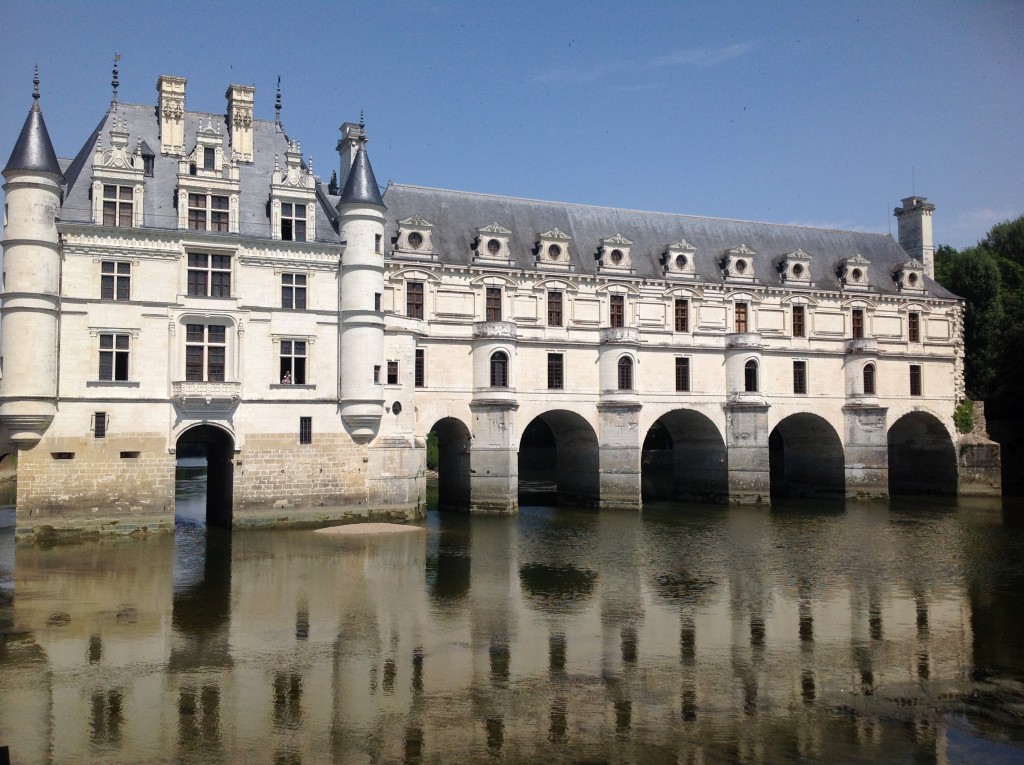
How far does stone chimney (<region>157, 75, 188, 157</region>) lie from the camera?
106 ft

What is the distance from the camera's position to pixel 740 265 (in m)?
43.2

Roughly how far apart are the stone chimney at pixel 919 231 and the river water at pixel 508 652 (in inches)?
986

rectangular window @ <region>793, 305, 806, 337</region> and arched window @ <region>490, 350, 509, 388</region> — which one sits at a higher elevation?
rectangular window @ <region>793, 305, 806, 337</region>

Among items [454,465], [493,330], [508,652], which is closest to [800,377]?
[493,330]

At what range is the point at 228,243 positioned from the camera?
3139cm

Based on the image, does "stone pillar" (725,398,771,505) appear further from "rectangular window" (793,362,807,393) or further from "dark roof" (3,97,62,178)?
"dark roof" (3,97,62,178)

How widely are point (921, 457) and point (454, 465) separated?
2661 centimetres

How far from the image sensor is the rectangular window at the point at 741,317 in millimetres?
42938

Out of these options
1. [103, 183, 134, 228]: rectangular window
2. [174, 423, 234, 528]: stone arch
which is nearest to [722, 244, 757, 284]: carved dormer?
[174, 423, 234, 528]: stone arch

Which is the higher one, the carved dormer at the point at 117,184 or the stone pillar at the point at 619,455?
the carved dormer at the point at 117,184

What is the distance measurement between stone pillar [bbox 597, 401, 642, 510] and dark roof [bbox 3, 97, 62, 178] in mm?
24011

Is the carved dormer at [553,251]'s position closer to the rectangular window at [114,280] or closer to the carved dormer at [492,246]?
the carved dormer at [492,246]

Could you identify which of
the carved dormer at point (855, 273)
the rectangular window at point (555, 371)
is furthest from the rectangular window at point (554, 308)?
the carved dormer at point (855, 273)

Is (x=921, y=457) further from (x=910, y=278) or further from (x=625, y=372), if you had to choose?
(x=625, y=372)
